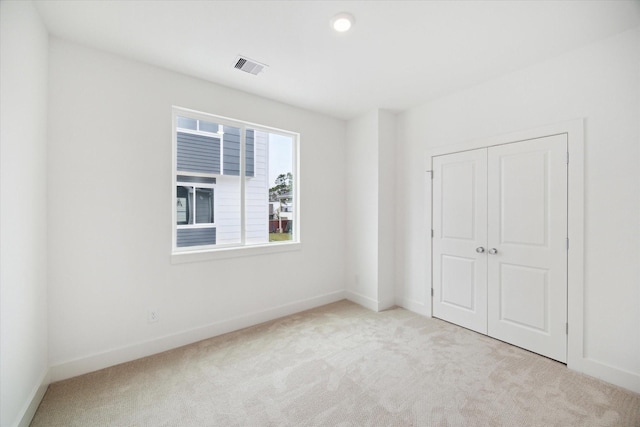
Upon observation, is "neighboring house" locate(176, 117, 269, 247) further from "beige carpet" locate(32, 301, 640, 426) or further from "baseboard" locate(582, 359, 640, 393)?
"baseboard" locate(582, 359, 640, 393)

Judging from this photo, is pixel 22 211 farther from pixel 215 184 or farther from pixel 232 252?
pixel 232 252

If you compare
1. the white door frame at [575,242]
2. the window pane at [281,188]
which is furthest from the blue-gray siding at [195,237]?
the white door frame at [575,242]

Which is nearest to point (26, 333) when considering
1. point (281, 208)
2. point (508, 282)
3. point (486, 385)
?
point (281, 208)

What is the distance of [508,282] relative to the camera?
2.78 metres

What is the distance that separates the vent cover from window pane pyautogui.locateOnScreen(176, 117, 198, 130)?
79 cm

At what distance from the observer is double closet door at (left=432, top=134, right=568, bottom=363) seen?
2471 mm

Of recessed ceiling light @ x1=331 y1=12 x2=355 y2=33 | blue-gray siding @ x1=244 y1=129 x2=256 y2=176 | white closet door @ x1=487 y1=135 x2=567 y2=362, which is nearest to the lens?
recessed ceiling light @ x1=331 y1=12 x2=355 y2=33

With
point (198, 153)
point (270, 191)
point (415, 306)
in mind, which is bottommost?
point (415, 306)

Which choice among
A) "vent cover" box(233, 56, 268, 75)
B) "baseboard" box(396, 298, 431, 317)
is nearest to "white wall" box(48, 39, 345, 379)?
"vent cover" box(233, 56, 268, 75)

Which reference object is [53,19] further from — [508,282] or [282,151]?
[508,282]

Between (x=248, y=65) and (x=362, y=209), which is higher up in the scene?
(x=248, y=65)

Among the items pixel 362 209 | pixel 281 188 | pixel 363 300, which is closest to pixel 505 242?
pixel 362 209

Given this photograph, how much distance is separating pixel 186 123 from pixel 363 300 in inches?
125

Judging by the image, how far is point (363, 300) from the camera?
3.88m
